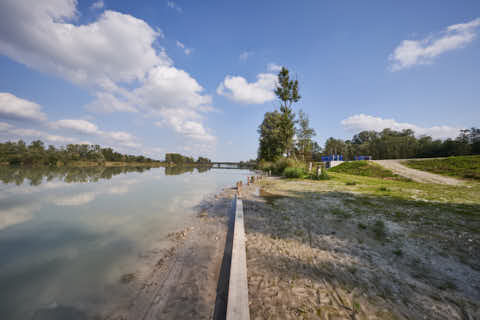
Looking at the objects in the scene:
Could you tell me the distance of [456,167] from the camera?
1816 centimetres

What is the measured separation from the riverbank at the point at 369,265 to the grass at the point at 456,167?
48.7 feet

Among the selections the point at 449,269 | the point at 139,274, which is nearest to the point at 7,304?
the point at 139,274

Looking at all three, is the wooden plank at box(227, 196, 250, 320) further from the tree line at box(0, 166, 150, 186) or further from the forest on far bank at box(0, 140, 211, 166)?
the forest on far bank at box(0, 140, 211, 166)

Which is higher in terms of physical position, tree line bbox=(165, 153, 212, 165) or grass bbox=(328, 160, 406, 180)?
tree line bbox=(165, 153, 212, 165)

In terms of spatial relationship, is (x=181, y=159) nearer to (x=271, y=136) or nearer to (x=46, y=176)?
(x=46, y=176)

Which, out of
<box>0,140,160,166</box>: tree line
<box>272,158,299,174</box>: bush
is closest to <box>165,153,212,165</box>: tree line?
<box>0,140,160,166</box>: tree line

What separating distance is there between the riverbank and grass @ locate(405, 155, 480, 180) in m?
14.9

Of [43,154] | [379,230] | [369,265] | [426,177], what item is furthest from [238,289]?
[43,154]

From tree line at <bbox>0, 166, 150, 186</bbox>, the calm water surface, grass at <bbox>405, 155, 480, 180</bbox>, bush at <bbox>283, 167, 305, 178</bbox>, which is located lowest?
the calm water surface

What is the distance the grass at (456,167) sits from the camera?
15391 mm

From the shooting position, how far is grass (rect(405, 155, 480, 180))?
1539cm

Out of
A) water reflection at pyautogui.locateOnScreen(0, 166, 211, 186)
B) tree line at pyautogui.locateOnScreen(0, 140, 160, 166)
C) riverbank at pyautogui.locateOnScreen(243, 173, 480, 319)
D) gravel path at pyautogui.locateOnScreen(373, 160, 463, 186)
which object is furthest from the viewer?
tree line at pyautogui.locateOnScreen(0, 140, 160, 166)

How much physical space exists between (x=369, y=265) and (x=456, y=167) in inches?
1004

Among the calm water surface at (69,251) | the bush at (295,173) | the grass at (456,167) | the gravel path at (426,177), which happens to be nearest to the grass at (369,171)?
the gravel path at (426,177)
